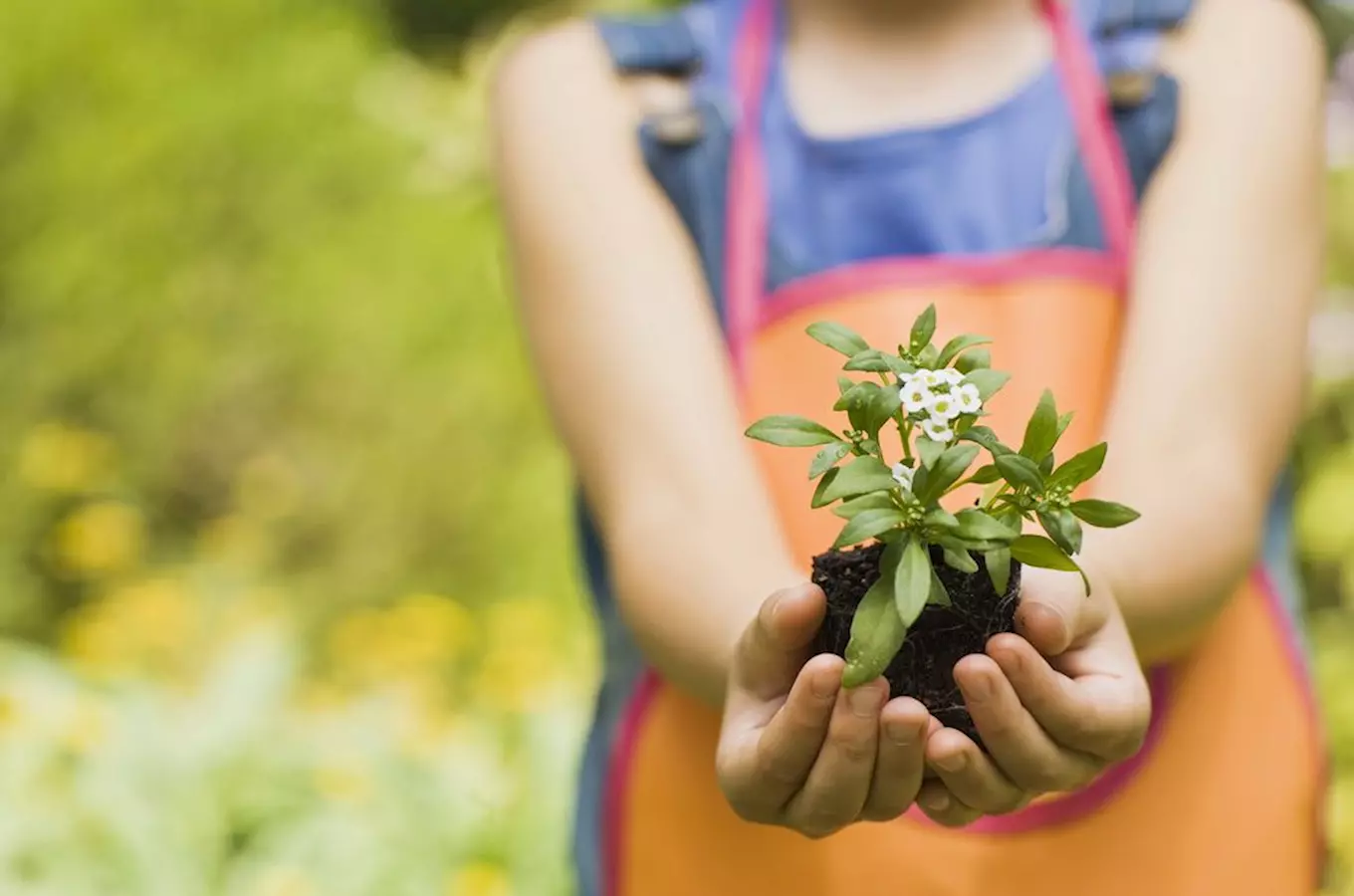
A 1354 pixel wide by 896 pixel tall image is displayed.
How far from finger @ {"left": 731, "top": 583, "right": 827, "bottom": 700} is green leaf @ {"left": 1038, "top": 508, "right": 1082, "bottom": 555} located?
117mm

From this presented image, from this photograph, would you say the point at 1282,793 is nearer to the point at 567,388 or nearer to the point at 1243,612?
the point at 1243,612

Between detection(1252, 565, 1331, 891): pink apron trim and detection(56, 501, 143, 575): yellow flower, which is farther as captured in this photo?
detection(56, 501, 143, 575): yellow flower

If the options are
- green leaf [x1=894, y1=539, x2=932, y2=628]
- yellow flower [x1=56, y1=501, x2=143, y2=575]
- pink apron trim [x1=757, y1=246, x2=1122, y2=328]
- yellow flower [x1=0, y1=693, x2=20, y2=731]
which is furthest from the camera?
yellow flower [x1=56, y1=501, x2=143, y2=575]

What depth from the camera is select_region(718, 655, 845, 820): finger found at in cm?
85

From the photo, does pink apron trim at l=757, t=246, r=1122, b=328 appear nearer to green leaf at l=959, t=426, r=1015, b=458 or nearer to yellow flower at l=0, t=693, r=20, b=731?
green leaf at l=959, t=426, r=1015, b=458

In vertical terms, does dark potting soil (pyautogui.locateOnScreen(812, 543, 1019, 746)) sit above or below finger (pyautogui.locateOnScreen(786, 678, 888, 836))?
above

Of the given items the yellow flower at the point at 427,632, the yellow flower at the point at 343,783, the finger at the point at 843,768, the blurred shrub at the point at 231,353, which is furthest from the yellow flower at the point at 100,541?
the finger at the point at 843,768

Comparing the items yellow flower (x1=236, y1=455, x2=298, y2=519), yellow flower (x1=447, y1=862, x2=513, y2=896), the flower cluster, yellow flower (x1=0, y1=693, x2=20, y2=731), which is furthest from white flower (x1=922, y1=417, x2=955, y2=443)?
yellow flower (x1=236, y1=455, x2=298, y2=519)

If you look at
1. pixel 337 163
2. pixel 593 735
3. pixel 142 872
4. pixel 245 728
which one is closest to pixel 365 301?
pixel 337 163

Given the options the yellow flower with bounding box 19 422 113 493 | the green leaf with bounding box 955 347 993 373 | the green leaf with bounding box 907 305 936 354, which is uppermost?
the yellow flower with bounding box 19 422 113 493

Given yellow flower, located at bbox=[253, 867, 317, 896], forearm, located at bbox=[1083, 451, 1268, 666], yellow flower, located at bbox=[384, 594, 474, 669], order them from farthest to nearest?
yellow flower, located at bbox=[384, 594, 474, 669] → yellow flower, located at bbox=[253, 867, 317, 896] → forearm, located at bbox=[1083, 451, 1268, 666]

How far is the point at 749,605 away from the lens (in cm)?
104

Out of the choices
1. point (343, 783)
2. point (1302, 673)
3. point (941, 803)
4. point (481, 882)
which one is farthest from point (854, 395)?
point (343, 783)

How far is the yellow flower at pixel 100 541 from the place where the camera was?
317 centimetres
